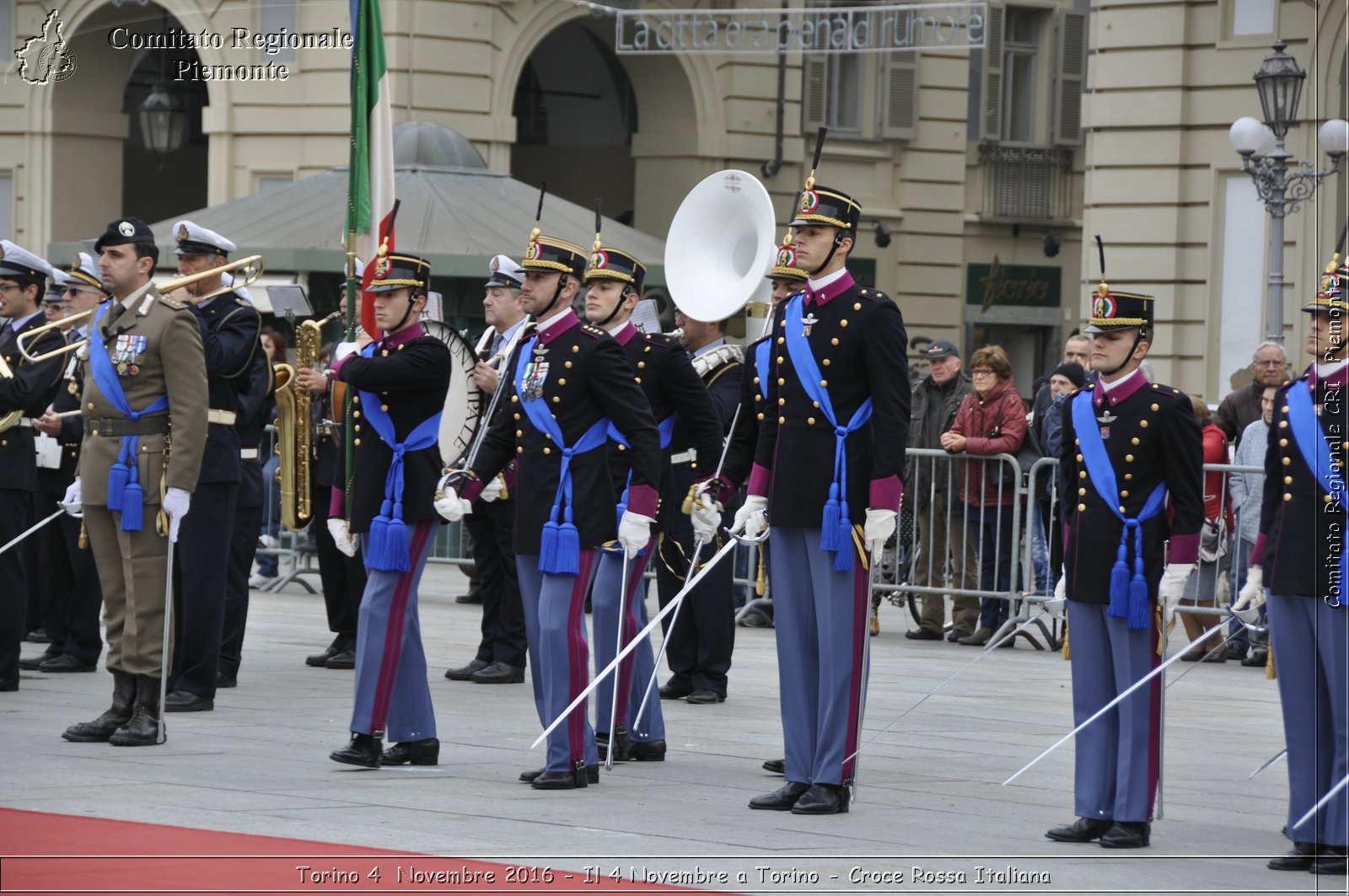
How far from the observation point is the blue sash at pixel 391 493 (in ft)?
27.1

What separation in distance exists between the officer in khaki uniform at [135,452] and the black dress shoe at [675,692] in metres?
2.85

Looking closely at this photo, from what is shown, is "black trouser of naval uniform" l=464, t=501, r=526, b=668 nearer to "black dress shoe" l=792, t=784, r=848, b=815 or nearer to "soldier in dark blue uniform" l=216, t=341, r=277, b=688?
"soldier in dark blue uniform" l=216, t=341, r=277, b=688

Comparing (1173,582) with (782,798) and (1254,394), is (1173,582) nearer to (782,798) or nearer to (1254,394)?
(782,798)

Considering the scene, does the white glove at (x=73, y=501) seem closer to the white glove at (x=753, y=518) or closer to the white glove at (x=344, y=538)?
the white glove at (x=344, y=538)

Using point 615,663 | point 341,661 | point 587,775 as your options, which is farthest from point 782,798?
point 341,661

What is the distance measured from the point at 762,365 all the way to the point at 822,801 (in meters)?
1.60

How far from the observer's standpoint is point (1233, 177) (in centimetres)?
2128

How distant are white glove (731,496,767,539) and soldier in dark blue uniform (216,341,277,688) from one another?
3285 mm

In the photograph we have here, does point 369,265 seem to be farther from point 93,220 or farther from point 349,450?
point 93,220

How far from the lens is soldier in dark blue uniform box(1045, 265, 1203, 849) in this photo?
23.9 feet

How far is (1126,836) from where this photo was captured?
7.21m

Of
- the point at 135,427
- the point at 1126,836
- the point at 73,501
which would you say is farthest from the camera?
the point at 73,501

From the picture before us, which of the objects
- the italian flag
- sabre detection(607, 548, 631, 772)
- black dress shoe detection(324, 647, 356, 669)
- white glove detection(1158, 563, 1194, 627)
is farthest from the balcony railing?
white glove detection(1158, 563, 1194, 627)

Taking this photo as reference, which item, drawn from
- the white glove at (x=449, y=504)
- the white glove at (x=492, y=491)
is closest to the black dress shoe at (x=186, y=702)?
the white glove at (x=492, y=491)
